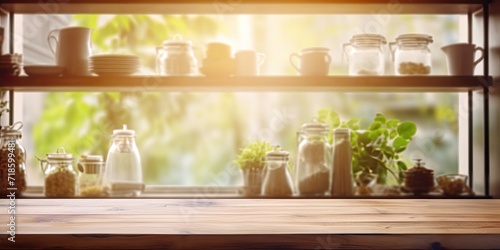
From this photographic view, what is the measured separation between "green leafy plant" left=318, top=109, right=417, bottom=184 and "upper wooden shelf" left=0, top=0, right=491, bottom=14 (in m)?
0.41

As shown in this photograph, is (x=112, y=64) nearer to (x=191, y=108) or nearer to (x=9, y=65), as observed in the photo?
(x=9, y=65)

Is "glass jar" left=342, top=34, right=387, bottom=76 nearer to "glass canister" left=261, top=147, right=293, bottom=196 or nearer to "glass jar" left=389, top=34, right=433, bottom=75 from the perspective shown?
"glass jar" left=389, top=34, right=433, bottom=75

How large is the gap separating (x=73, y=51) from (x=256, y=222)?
3.82ft

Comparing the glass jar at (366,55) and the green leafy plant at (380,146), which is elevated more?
the glass jar at (366,55)

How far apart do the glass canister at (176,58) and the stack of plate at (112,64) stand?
0.37 ft

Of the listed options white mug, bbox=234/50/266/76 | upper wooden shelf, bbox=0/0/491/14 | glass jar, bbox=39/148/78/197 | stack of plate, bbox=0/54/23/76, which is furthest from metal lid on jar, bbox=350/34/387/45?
stack of plate, bbox=0/54/23/76

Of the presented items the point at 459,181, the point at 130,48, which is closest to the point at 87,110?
the point at 130,48

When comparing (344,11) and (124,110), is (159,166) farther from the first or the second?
(344,11)

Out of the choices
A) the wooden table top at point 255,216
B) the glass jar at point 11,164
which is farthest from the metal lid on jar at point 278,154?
the glass jar at point 11,164

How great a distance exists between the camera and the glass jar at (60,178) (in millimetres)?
2082

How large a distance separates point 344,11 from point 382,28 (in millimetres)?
246

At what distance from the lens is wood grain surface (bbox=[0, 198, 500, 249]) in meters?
1.17

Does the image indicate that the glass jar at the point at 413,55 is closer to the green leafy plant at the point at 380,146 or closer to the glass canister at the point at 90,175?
the green leafy plant at the point at 380,146

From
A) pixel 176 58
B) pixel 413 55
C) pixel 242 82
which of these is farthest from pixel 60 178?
pixel 413 55
